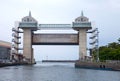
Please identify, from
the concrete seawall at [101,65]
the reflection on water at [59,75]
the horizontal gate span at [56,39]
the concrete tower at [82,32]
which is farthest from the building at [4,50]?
the reflection on water at [59,75]

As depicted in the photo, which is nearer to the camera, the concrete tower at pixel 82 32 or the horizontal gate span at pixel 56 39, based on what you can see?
the horizontal gate span at pixel 56 39

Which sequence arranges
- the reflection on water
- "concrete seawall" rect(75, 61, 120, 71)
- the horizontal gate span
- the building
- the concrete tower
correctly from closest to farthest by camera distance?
1. the reflection on water
2. "concrete seawall" rect(75, 61, 120, 71)
3. the horizontal gate span
4. the concrete tower
5. the building

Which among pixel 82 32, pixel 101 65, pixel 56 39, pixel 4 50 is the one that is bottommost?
pixel 101 65

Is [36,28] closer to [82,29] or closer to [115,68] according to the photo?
[82,29]

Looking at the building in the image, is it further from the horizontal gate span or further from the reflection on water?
the reflection on water

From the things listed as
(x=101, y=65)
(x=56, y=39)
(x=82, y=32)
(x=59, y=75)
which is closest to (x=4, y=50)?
(x=56, y=39)

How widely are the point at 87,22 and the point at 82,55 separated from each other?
49.8 ft

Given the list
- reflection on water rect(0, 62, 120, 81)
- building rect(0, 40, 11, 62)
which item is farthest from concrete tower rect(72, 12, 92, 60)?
reflection on water rect(0, 62, 120, 81)

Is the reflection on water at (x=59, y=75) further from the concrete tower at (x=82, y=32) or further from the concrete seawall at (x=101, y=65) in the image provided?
the concrete tower at (x=82, y=32)

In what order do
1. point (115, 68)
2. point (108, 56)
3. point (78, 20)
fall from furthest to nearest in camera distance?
point (78, 20)
point (108, 56)
point (115, 68)

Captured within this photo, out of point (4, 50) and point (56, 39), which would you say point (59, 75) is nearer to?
point (56, 39)

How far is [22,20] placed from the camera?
192 meters

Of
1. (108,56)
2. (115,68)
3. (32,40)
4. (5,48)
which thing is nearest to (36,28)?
(32,40)

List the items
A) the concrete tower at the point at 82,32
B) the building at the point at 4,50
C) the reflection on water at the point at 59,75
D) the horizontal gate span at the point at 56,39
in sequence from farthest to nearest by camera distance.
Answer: the building at the point at 4,50 → the concrete tower at the point at 82,32 → the horizontal gate span at the point at 56,39 → the reflection on water at the point at 59,75
